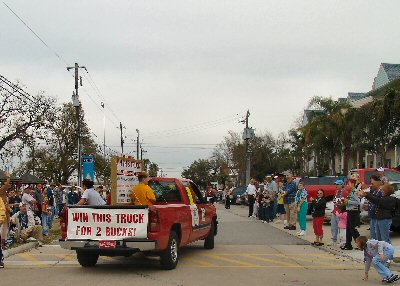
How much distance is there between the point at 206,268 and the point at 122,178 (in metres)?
3.05

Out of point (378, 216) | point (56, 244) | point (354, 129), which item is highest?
point (354, 129)

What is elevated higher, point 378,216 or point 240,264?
point 378,216

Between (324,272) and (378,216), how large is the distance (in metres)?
1.48

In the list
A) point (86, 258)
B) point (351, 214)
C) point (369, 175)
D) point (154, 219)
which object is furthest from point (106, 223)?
point (369, 175)

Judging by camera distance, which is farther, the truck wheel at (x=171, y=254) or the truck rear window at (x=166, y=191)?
the truck rear window at (x=166, y=191)

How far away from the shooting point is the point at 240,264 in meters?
11.7

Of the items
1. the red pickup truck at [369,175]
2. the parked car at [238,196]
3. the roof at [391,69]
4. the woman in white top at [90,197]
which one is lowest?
the parked car at [238,196]

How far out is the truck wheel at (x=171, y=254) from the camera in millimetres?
10727

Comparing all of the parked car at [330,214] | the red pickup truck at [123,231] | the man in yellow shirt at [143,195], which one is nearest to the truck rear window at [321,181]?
the parked car at [330,214]

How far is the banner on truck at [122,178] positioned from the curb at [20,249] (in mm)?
2803

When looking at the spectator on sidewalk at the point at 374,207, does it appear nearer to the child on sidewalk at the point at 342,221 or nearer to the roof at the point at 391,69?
the child on sidewalk at the point at 342,221

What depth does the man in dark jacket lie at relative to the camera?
34.6 feet

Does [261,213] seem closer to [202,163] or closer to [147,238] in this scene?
[147,238]

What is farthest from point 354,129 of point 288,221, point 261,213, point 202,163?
point 202,163
